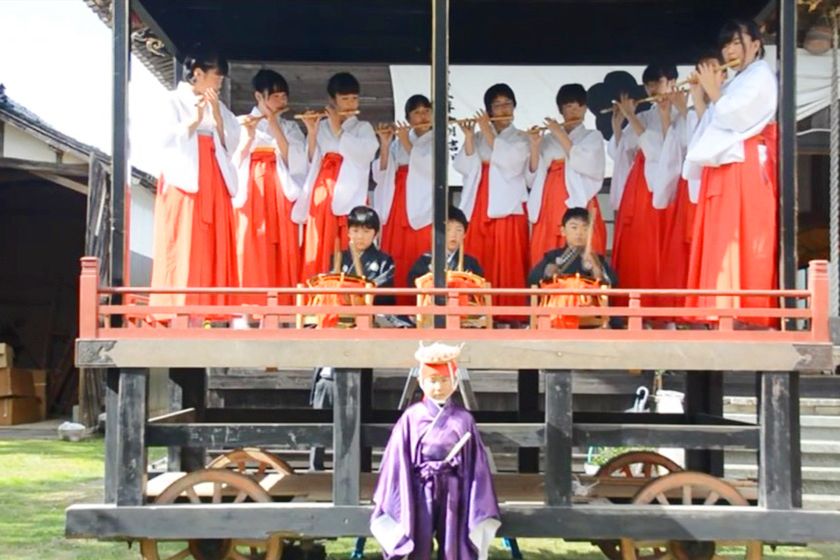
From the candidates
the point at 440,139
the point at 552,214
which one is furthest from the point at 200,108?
the point at 552,214

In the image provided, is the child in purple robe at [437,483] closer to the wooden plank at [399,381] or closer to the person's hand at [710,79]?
the person's hand at [710,79]

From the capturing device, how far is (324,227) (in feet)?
22.8

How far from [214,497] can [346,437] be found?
0.89 metres

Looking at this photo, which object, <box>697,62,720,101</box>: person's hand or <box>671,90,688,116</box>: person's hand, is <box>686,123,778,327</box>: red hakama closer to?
<box>697,62,720,101</box>: person's hand

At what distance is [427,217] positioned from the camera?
7309 mm

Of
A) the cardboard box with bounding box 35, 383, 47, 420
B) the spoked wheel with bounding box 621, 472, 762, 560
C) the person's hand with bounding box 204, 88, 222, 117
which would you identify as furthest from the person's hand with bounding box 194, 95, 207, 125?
the cardboard box with bounding box 35, 383, 47, 420

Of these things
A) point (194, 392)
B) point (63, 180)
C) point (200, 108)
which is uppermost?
point (63, 180)

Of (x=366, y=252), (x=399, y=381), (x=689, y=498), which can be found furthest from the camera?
(x=399, y=381)

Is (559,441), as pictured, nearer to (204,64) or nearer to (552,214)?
(552,214)

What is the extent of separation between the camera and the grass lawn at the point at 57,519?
6996 millimetres

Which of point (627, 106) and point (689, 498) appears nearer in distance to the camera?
point (689, 498)

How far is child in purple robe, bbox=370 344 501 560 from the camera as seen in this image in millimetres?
4613

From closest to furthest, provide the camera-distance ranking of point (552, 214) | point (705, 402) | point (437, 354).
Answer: point (437, 354) → point (705, 402) → point (552, 214)

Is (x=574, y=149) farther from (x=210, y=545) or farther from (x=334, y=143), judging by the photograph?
(x=210, y=545)
